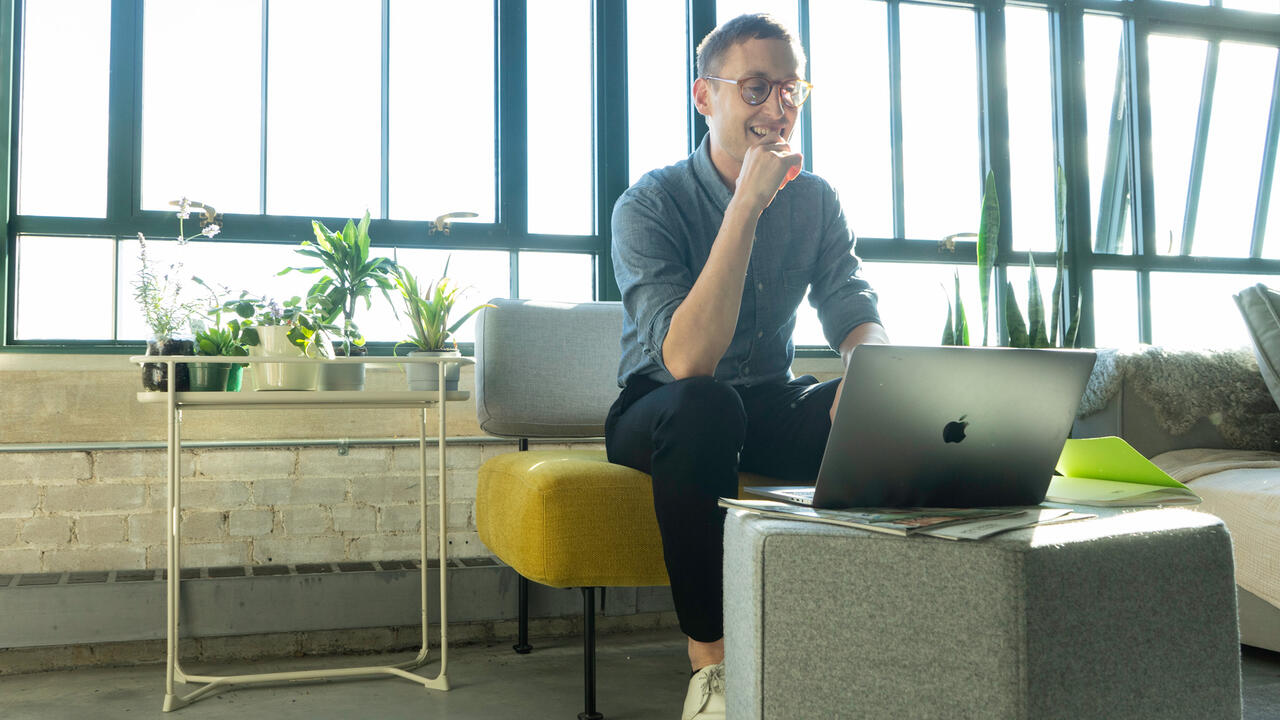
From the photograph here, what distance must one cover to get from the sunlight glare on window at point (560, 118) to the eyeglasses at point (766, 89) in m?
1.31

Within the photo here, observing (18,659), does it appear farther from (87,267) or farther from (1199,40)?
(1199,40)

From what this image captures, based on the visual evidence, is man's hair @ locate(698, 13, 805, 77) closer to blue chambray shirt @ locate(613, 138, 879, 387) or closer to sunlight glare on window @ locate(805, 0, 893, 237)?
blue chambray shirt @ locate(613, 138, 879, 387)

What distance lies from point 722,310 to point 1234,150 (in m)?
3.36

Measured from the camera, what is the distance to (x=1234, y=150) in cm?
374

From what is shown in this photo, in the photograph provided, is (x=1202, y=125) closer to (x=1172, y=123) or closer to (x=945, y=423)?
(x=1172, y=123)

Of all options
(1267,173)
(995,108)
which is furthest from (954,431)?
(1267,173)

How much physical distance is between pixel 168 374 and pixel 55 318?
0.87 meters

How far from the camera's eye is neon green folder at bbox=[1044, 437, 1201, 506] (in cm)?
116

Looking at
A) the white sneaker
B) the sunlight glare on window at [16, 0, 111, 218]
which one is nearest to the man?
the white sneaker

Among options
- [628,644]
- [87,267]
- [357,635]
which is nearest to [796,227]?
[628,644]

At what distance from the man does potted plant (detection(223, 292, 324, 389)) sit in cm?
71

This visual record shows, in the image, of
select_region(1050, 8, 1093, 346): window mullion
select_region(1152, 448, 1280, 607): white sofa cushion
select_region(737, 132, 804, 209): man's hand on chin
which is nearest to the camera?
select_region(737, 132, 804, 209): man's hand on chin

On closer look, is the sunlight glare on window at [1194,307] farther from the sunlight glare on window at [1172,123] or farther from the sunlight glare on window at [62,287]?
the sunlight glare on window at [62,287]

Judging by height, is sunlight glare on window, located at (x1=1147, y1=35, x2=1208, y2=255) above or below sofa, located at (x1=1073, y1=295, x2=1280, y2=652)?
above
